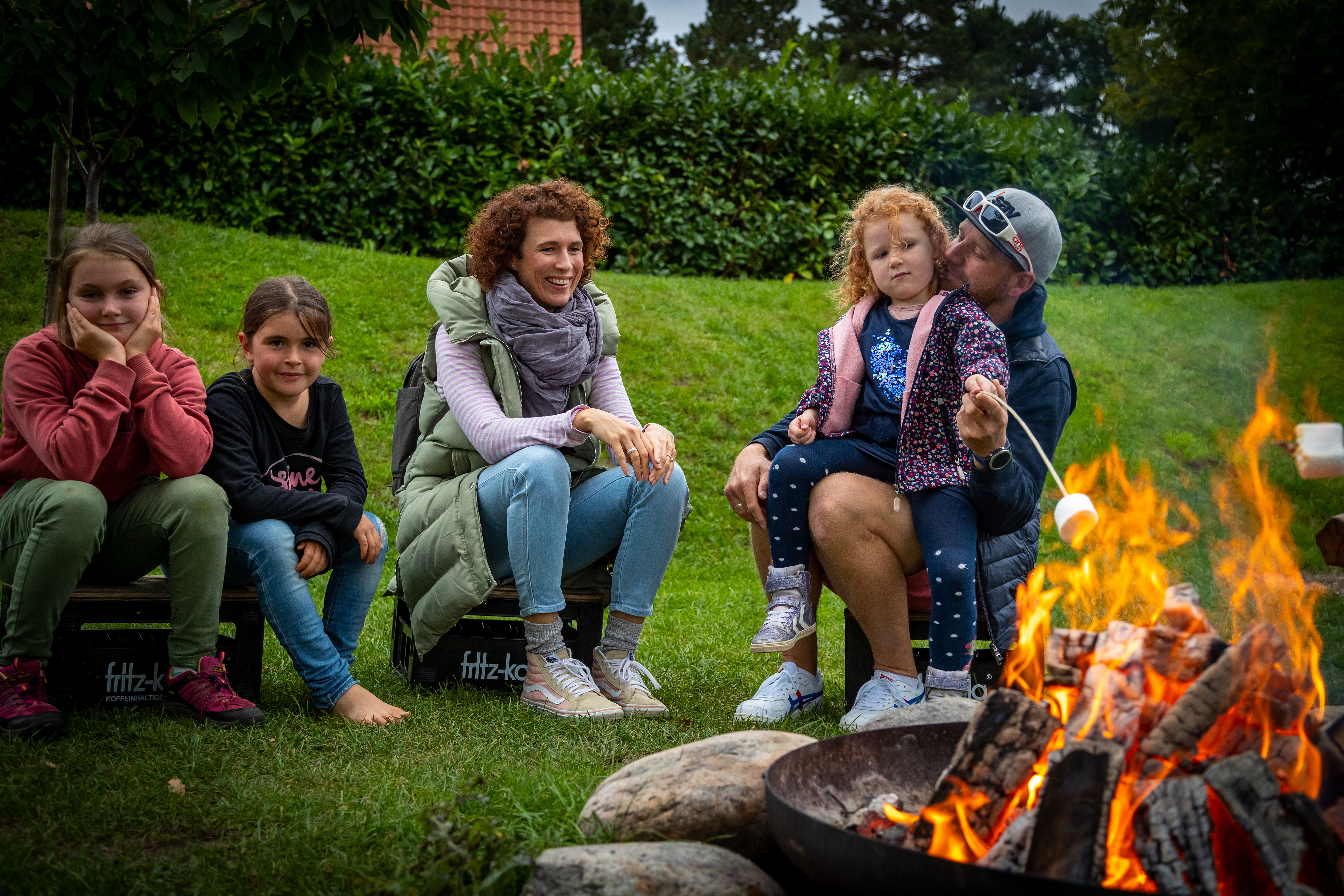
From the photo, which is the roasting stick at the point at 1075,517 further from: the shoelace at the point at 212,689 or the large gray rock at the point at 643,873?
the shoelace at the point at 212,689

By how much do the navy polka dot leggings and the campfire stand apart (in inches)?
24.0

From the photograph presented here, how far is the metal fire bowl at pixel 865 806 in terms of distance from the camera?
139 centimetres

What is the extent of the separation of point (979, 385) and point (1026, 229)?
748mm

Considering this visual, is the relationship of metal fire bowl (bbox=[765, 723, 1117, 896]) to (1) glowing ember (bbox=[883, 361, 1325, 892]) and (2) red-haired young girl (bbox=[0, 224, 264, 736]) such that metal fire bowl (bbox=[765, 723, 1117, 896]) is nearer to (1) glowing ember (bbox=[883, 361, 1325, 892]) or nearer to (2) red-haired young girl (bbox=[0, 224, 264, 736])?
(1) glowing ember (bbox=[883, 361, 1325, 892])

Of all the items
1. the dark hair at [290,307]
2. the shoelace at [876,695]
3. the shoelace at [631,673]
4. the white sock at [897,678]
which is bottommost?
the shoelace at [631,673]

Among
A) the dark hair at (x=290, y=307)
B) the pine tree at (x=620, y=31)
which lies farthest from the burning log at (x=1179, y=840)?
the pine tree at (x=620, y=31)

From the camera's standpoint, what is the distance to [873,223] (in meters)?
3.14

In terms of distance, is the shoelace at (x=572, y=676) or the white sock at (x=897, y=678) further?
the shoelace at (x=572, y=676)

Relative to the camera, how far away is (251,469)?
9.75ft

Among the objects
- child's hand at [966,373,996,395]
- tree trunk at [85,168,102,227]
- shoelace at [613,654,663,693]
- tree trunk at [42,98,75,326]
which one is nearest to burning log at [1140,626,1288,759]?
child's hand at [966,373,996,395]

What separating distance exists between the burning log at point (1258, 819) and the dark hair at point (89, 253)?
9.23 feet

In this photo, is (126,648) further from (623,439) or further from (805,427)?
(805,427)

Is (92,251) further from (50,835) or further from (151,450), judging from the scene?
(50,835)

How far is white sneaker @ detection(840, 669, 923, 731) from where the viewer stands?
283 centimetres
